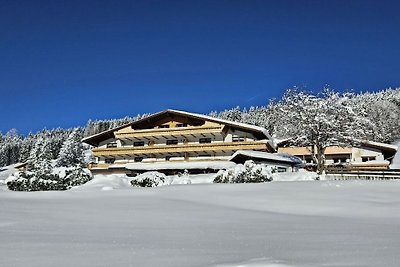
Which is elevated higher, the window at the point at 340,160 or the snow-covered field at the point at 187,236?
the window at the point at 340,160

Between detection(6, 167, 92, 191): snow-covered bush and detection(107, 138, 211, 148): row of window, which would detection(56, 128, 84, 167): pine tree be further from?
detection(6, 167, 92, 191): snow-covered bush

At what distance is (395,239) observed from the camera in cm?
723

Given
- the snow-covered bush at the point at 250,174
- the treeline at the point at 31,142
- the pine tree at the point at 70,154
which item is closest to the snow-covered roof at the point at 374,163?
the snow-covered bush at the point at 250,174

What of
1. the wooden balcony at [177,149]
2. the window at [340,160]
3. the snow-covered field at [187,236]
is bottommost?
the snow-covered field at [187,236]

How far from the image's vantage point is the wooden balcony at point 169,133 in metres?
52.1

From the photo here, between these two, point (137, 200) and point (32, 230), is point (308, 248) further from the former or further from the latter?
point (137, 200)

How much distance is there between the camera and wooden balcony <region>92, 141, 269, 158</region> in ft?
162

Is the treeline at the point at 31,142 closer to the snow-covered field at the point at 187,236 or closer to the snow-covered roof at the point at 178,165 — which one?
the snow-covered roof at the point at 178,165

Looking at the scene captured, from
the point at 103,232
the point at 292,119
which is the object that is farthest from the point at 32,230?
the point at 292,119

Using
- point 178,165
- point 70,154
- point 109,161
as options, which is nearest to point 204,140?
point 178,165

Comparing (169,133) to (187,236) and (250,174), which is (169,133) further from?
(187,236)

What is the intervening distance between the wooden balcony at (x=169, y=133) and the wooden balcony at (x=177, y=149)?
1636 millimetres

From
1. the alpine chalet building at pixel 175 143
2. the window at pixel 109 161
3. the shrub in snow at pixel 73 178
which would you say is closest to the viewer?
the shrub in snow at pixel 73 178

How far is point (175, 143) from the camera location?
55375 mm
